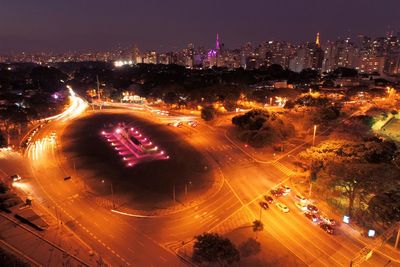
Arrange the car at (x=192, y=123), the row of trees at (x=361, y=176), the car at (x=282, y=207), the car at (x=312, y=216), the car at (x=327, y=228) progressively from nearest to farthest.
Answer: the row of trees at (x=361, y=176) < the car at (x=327, y=228) < the car at (x=312, y=216) < the car at (x=282, y=207) < the car at (x=192, y=123)

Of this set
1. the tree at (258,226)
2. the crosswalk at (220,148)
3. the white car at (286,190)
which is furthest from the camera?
the crosswalk at (220,148)

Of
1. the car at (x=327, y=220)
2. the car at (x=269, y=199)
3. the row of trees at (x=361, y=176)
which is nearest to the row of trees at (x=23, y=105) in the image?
the car at (x=269, y=199)

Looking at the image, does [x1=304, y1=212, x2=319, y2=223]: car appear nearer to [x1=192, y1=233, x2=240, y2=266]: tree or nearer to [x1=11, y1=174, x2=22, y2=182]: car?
[x1=192, y1=233, x2=240, y2=266]: tree

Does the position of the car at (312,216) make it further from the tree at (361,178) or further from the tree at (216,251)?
the tree at (216,251)

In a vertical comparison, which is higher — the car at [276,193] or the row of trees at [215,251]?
the row of trees at [215,251]

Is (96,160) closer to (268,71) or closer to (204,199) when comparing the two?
(204,199)

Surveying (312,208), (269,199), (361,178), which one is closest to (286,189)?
(269,199)
